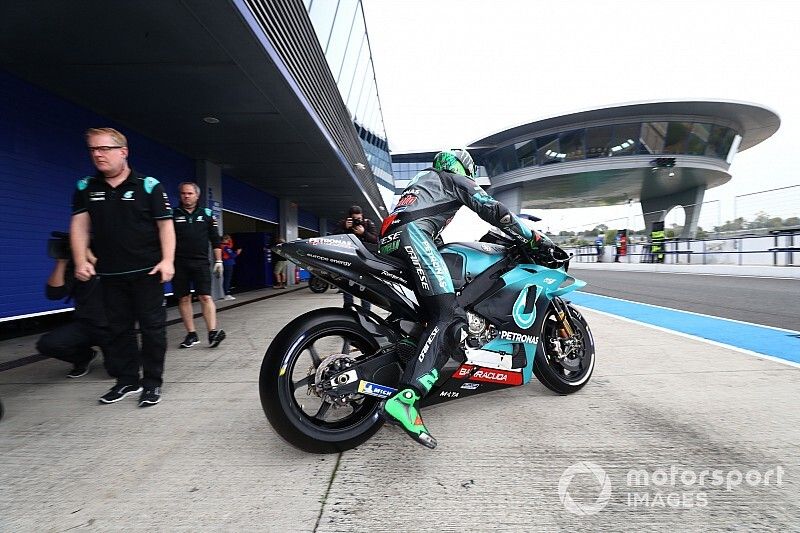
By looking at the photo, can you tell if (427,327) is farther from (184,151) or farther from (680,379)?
(184,151)

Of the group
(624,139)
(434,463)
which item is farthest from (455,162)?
→ (624,139)

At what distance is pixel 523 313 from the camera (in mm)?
2660

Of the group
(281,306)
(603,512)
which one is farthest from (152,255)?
(281,306)

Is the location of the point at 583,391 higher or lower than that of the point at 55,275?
lower

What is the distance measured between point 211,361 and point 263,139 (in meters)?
5.73

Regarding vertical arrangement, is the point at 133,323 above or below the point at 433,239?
below

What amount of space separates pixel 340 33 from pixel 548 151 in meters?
35.8

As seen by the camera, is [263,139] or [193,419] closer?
[193,419]

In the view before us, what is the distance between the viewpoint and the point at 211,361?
3986 millimetres

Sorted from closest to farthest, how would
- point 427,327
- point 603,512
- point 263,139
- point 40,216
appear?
point 603,512 < point 427,327 < point 40,216 < point 263,139

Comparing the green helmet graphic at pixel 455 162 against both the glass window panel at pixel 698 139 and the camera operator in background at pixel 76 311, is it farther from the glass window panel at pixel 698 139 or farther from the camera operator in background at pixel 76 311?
the glass window panel at pixel 698 139

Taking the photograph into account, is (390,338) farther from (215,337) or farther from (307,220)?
(307,220)

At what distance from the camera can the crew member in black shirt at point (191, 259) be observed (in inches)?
175

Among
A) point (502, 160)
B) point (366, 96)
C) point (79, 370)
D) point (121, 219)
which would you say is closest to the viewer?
point (121, 219)
